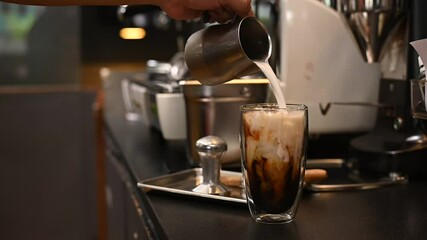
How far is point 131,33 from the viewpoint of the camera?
3326mm

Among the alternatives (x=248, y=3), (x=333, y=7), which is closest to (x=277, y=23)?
(x=333, y=7)

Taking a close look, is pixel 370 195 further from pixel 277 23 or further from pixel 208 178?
pixel 277 23

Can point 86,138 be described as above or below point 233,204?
below

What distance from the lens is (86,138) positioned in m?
3.05

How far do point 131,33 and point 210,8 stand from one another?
2462mm

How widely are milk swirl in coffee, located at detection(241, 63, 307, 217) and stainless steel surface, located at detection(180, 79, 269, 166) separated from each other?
39cm

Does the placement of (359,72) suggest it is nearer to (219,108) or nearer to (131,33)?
(219,108)

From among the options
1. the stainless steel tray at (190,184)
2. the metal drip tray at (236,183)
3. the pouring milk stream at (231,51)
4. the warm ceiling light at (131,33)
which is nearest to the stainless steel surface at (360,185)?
the metal drip tray at (236,183)

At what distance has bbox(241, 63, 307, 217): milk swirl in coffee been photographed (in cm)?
79

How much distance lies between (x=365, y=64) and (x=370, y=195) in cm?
42

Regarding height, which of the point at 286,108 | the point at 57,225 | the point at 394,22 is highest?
the point at 394,22

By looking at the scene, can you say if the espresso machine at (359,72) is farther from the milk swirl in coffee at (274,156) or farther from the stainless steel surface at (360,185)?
the milk swirl in coffee at (274,156)

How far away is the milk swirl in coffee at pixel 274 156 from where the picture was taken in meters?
0.79

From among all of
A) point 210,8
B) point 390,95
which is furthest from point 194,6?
point 390,95
